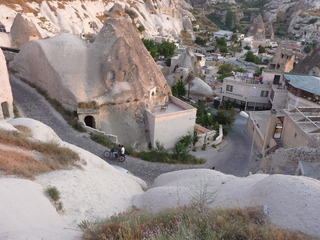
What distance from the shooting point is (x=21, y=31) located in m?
27.2

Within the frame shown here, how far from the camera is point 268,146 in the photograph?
17.6 metres

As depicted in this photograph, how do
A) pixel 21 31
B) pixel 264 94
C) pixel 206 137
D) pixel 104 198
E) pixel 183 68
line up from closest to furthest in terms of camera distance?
pixel 104 198
pixel 206 137
pixel 264 94
pixel 21 31
pixel 183 68

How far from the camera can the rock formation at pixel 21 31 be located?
88.8ft

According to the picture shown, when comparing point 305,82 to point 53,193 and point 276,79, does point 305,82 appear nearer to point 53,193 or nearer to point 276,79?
point 276,79

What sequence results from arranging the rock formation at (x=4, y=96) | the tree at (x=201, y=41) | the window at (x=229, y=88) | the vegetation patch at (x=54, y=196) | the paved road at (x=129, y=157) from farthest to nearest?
the tree at (x=201, y=41) < the window at (x=229, y=88) < the rock formation at (x=4, y=96) < the paved road at (x=129, y=157) < the vegetation patch at (x=54, y=196)

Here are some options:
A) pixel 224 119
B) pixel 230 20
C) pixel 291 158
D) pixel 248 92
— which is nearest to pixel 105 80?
pixel 224 119

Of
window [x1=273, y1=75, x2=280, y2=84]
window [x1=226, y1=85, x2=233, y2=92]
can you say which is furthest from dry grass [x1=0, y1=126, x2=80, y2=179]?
window [x1=273, y1=75, x2=280, y2=84]

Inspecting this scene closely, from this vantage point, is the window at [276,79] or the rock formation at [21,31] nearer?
the window at [276,79]

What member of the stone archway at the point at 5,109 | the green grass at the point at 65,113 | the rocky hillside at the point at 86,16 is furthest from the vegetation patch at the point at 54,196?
the rocky hillside at the point at 86,16

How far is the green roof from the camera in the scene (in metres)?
20.6

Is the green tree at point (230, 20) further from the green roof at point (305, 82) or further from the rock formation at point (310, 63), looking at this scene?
the green roof at point (305, 82)

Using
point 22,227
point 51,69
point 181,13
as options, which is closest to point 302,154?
point 22,227

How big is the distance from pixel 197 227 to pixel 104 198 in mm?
4028

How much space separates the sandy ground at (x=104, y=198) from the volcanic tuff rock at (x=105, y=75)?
288 inches
